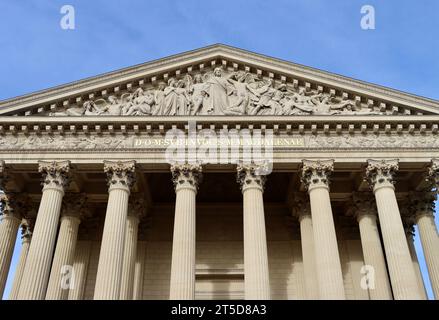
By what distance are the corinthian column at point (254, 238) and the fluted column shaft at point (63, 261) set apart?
9.52 m

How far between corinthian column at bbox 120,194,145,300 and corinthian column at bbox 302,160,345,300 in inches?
364

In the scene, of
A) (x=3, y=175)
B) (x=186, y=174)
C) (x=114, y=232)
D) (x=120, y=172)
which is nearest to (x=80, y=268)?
(x=114, y=232)

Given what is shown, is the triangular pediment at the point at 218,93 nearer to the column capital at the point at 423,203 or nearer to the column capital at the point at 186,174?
the column capital at the point at 186,174

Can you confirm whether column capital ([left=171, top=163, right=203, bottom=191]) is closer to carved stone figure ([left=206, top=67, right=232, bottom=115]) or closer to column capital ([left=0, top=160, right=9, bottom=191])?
carved stone figure ([left=206, top=67, right=232, bottom=115])

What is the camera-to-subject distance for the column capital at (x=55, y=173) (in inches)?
957

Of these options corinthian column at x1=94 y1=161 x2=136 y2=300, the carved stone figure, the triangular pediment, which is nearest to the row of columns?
corinthian column at x1=94 y1=161 x2=136 y2=300

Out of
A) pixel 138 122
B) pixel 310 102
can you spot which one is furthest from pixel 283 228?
pixel 138 122

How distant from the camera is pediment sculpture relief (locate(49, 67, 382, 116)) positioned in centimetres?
2638

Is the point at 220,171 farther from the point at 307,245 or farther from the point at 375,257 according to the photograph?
the point at 375,257

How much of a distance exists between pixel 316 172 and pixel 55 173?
12.7m

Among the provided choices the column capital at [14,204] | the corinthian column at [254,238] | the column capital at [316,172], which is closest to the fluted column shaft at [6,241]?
the column capital at [14,204]
